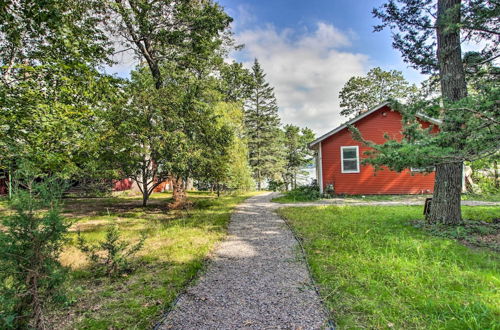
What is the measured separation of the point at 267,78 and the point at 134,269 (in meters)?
30.5

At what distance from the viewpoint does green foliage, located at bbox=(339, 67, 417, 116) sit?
2992 centimetres

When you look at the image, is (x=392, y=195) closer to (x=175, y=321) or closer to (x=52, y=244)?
(x=175, y=321)

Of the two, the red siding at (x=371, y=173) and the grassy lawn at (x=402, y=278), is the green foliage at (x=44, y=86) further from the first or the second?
the red siding at (x=371, y=173)

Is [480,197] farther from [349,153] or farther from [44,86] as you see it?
[44,86]

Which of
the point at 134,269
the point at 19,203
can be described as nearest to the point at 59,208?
the point at 19,203

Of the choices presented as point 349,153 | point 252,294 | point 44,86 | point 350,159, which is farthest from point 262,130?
point 252,294

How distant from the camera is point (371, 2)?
23.7 feet

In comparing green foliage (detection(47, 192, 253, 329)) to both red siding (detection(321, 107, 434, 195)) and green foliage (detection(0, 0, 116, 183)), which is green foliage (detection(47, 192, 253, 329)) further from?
red siding (detection(321, 107, 434, 195))

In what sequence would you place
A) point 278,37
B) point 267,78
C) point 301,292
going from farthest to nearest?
point 267,78
point 278,37
point 301,292

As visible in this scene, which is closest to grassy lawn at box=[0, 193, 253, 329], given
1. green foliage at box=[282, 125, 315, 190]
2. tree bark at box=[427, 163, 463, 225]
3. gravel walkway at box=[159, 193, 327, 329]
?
gravel walkway at box=[159, 193, 327, 329]

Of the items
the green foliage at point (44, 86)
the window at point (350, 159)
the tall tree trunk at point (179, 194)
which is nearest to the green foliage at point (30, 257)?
the green foliage at point (44, 86)

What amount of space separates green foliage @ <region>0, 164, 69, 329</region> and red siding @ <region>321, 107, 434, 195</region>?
41.6 ft

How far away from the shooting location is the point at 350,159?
1304 cm

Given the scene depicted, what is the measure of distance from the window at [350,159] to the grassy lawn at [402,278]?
7545 millimetres
